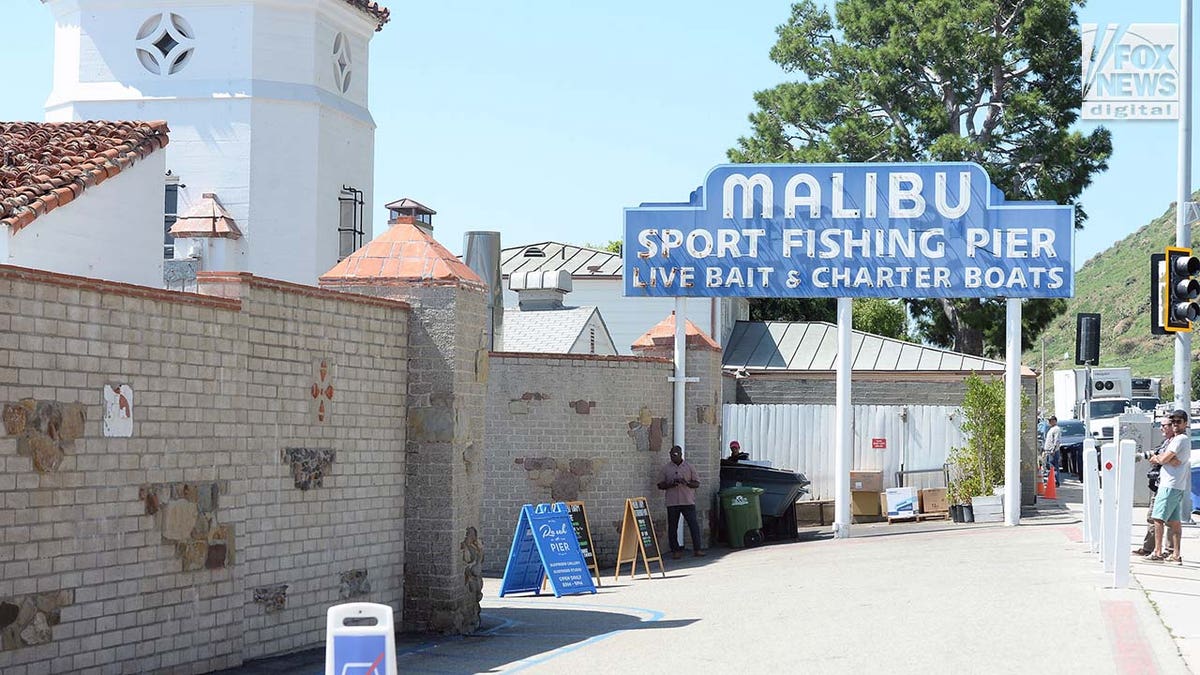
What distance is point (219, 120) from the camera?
28.1 meters

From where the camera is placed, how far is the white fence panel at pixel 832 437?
1089 inches

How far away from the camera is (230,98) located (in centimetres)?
2805

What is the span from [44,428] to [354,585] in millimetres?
4176

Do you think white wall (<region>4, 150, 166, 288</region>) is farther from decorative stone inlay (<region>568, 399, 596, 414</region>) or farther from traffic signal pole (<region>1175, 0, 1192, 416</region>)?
traffic signal pole (<region>1175, 0, 1192, 416</region>)

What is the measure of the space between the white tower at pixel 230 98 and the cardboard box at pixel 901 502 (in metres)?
11.3

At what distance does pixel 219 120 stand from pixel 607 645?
60.4 feet

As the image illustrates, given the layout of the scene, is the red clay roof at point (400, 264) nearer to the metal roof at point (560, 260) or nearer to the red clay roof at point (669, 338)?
the red clay roof at point (669, 338)

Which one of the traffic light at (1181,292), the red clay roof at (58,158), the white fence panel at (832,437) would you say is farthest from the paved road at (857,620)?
the white fence panel at (832,437)

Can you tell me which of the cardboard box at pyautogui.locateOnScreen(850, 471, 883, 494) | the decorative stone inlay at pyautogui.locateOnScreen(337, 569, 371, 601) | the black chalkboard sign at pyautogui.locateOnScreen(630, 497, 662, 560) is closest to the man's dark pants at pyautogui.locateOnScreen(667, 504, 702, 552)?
the black chalkboard sign at pyautogui.locateOnScreen(630, 497, 662, 560)

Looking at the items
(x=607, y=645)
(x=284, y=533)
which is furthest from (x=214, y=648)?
(x=607, y=645)

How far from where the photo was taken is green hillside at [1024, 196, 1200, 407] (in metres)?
110

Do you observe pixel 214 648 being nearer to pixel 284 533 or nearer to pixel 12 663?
pixel 284 533

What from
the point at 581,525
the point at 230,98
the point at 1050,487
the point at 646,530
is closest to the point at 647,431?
the point at 646,530

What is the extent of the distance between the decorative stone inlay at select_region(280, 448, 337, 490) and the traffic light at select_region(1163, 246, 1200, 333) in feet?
37.1
